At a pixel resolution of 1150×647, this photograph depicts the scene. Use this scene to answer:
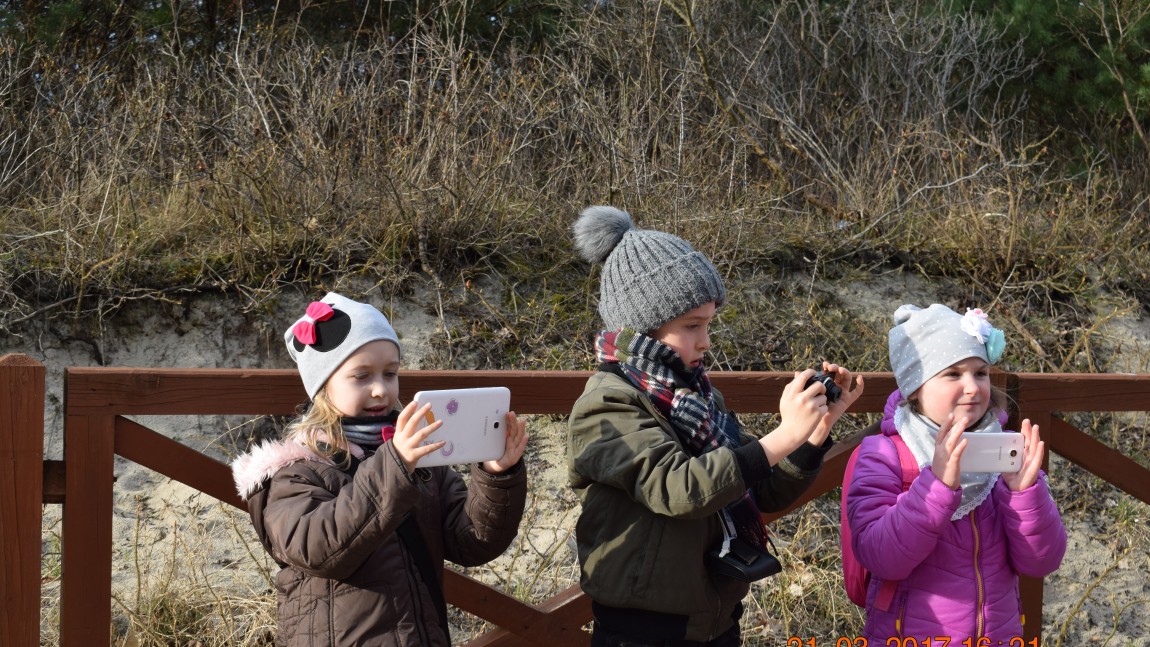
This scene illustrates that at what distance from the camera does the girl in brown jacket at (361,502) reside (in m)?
2.12

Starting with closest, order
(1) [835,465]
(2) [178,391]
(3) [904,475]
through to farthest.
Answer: (2) [178,391], (3) [904,475], (1) [835,465]

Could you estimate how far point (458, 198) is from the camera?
618 centimetres

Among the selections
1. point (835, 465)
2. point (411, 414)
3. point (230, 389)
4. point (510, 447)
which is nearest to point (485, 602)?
point (510, 447)

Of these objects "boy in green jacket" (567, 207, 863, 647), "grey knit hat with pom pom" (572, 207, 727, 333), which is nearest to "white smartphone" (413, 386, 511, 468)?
"boy in green jacket" (567, 207, 863, 647)

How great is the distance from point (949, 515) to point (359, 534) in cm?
137

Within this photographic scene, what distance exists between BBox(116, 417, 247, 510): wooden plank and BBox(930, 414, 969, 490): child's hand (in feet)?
5.53

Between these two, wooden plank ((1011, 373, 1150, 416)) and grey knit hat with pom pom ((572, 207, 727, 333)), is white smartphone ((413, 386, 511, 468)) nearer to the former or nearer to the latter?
grey knit hat with pom pom ((572, 207, 727, 333))

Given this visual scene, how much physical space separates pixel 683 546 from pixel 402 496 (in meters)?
0.66

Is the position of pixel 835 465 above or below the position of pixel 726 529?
below

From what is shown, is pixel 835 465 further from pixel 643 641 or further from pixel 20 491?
pixel 20 491

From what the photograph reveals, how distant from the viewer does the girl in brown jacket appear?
2.12 meters

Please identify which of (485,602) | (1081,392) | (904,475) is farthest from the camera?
(1081,392)

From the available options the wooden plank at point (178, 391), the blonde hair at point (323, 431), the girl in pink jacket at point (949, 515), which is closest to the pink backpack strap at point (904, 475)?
the girl in pink jacket at point (949, 515)

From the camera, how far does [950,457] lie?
8.16 ft
